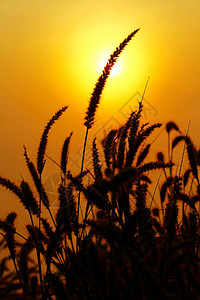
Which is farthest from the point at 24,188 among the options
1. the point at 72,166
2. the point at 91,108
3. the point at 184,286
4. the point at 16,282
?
the point at 16,282

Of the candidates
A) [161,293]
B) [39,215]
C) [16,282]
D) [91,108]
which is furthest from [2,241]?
[161,293]

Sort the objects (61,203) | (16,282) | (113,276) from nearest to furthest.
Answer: (113,276), (61,203), (16,282)

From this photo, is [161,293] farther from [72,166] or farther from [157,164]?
[72,166]

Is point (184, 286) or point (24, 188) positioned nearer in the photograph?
point (184, 286)

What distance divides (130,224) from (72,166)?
0.89 meters

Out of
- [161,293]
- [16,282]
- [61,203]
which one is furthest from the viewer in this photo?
[16,282]

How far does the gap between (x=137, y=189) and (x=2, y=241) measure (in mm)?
1243

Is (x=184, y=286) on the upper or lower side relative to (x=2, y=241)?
lower

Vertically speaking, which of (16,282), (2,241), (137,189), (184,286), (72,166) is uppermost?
(72,166)

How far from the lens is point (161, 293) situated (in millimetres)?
468

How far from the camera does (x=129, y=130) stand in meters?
0.93

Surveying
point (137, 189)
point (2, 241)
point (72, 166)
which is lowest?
point (137, 189)

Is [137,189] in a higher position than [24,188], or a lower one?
lower

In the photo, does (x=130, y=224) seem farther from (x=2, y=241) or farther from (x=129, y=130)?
(x=2, y=241)
